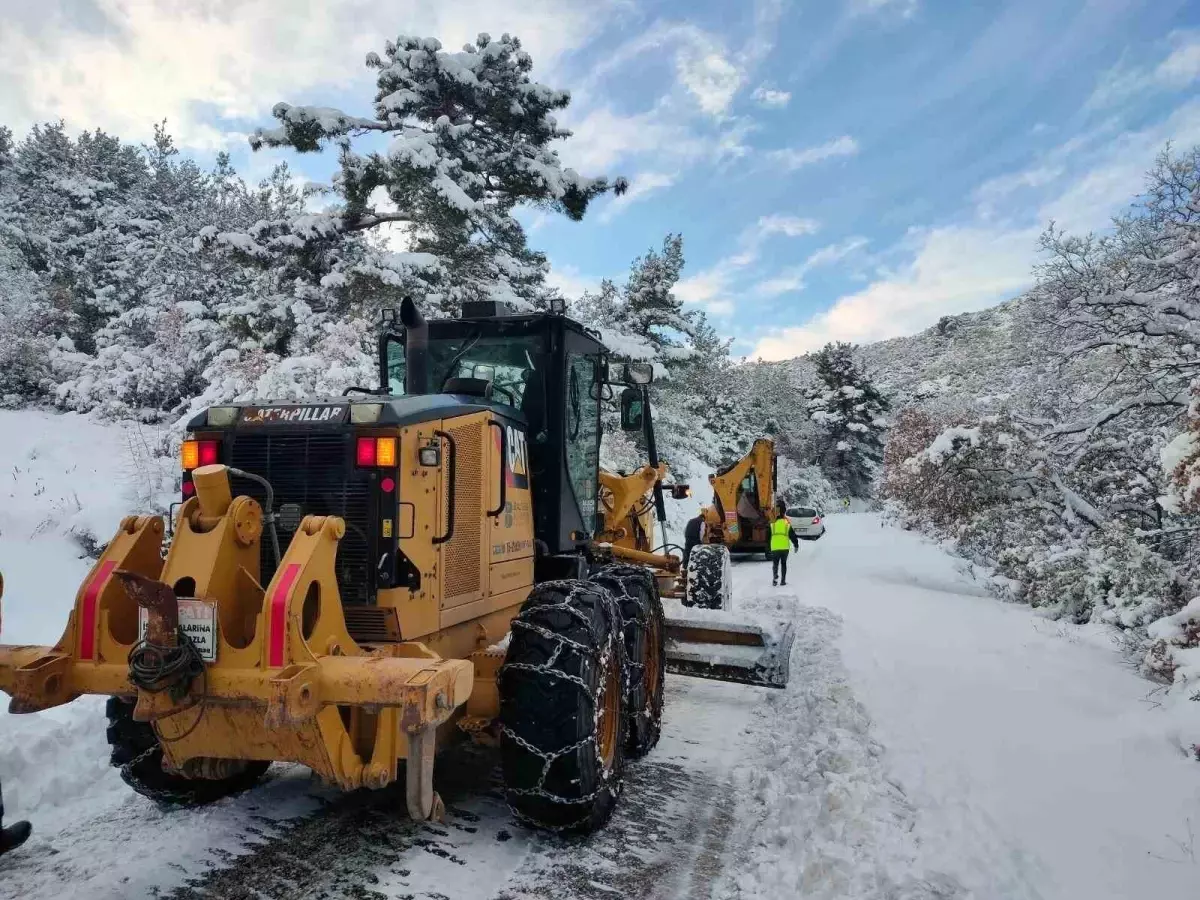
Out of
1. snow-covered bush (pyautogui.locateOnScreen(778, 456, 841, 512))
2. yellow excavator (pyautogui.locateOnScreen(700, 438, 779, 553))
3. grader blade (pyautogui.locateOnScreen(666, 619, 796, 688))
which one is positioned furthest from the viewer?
snow-covered bush (pyautogui.locateOnScreen(778, 456, 841, 512))

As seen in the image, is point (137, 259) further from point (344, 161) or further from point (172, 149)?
point (344, 161)

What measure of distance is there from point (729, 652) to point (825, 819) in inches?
91.4

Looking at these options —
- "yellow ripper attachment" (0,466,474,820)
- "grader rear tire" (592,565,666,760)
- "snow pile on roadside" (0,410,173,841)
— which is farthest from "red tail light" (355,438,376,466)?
"snow pile on roadside" (0,410,173,841)

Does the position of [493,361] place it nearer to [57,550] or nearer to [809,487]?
[57,550]

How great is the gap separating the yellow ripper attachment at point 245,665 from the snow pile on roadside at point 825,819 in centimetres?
165

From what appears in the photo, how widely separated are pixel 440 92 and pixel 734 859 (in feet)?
49.0

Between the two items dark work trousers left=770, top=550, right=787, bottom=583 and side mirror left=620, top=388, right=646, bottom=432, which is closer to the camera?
side mirror left=620, top=388, right=646, bottom=432

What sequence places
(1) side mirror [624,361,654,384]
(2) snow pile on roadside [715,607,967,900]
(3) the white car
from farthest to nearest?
(3) the white car, (1) side mirror [624,361,654,384], (2) snow pile on roadside [715,607,967,900]

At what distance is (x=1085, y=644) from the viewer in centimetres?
950

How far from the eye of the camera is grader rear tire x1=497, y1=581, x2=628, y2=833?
144 inches

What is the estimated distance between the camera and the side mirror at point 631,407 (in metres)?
6.50

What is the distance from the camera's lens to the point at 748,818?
14.2 ft

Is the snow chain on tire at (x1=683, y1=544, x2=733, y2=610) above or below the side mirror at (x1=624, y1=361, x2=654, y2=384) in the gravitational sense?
below

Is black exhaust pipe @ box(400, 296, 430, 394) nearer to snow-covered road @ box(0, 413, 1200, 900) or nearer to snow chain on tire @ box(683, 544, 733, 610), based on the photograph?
snow-covered road @ box(0, 413, 1200, 900)
